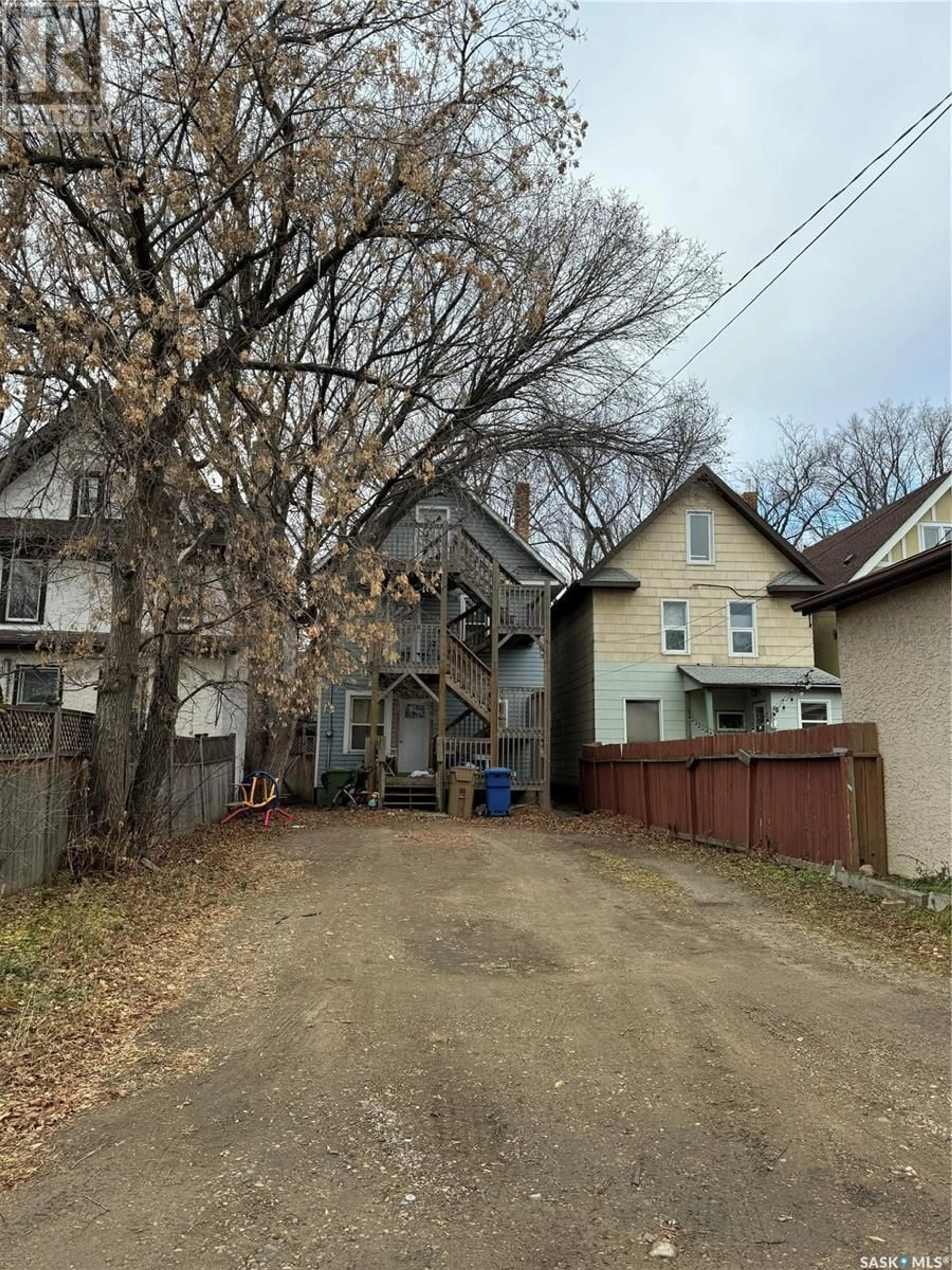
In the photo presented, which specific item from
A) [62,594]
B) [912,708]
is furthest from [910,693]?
[62,594]

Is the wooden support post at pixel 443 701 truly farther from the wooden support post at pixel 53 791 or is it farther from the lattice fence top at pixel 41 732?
the wooden support post at pixel 53 791

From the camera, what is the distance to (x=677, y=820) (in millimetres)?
14320

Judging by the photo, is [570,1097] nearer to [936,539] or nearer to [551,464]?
[551,464]

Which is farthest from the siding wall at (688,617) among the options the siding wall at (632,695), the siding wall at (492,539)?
the siding wall at (492,539)

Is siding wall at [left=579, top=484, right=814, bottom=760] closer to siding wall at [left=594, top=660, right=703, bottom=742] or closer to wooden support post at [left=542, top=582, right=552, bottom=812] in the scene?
siding wall at [left=594, top=660, right=703, bottom=742]

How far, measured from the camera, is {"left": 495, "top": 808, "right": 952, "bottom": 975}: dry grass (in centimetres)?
673

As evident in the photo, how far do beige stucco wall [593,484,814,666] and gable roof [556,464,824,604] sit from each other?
0.12 metres

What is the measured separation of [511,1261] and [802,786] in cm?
828

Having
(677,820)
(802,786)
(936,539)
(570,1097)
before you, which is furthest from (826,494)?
(570,1097)

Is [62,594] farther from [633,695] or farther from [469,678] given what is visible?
[633,695]

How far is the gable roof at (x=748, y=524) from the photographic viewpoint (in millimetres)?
21797

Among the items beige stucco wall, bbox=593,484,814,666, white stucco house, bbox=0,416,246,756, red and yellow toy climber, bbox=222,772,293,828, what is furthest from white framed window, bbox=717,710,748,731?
white stucco house, bbox=0,416,246,756

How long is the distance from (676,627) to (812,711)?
3.96m

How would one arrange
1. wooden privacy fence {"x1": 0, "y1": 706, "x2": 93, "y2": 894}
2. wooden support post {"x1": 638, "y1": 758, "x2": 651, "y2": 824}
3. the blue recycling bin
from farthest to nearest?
the blue recycling bin < wooden support post {"x1": 638, "y1": 758, "x2": 651, "y2": 824} < wooden privacy fence {"x1": 0, "y1": 706, "x2": 93, "y2": 894}
